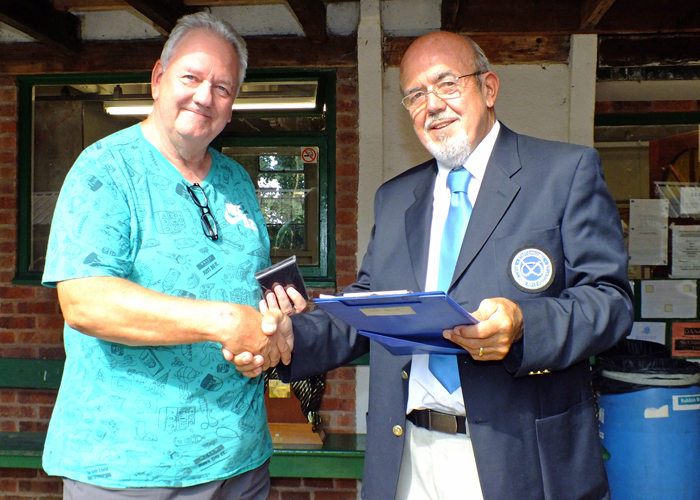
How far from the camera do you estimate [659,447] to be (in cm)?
379

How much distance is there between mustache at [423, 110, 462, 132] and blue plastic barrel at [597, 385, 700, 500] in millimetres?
2781

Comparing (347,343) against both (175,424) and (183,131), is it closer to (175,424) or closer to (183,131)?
(175,424)

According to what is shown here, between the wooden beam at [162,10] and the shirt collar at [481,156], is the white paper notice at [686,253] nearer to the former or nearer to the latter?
the shirt collar at [481,156]

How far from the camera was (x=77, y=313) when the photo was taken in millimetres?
1616

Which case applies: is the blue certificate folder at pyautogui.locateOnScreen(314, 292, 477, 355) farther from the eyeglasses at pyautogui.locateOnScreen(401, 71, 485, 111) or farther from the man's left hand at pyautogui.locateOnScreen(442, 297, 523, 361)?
the eyeglasses at pyautogui.locateOnScreen(401, 71, 485, 111)

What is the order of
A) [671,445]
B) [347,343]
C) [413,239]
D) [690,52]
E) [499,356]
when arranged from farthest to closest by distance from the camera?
[690,52] → [671,445] → [347,343] → [413,239] → [499,356]

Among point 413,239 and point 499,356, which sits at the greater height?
point 413,239

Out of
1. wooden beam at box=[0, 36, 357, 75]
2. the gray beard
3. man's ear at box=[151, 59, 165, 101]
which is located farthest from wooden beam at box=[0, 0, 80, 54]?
the gray beard

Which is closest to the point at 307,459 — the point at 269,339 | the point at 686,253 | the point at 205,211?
the point at 269,339

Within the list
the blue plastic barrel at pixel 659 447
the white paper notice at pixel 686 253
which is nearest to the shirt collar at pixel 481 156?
the blue plastic barrel at pixel 659 447

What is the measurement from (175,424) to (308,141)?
9.87ft

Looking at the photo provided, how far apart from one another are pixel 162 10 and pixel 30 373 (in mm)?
2721

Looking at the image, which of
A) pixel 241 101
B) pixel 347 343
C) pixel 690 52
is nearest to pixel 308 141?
pixel 241 101

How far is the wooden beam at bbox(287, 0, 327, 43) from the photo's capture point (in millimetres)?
3605
